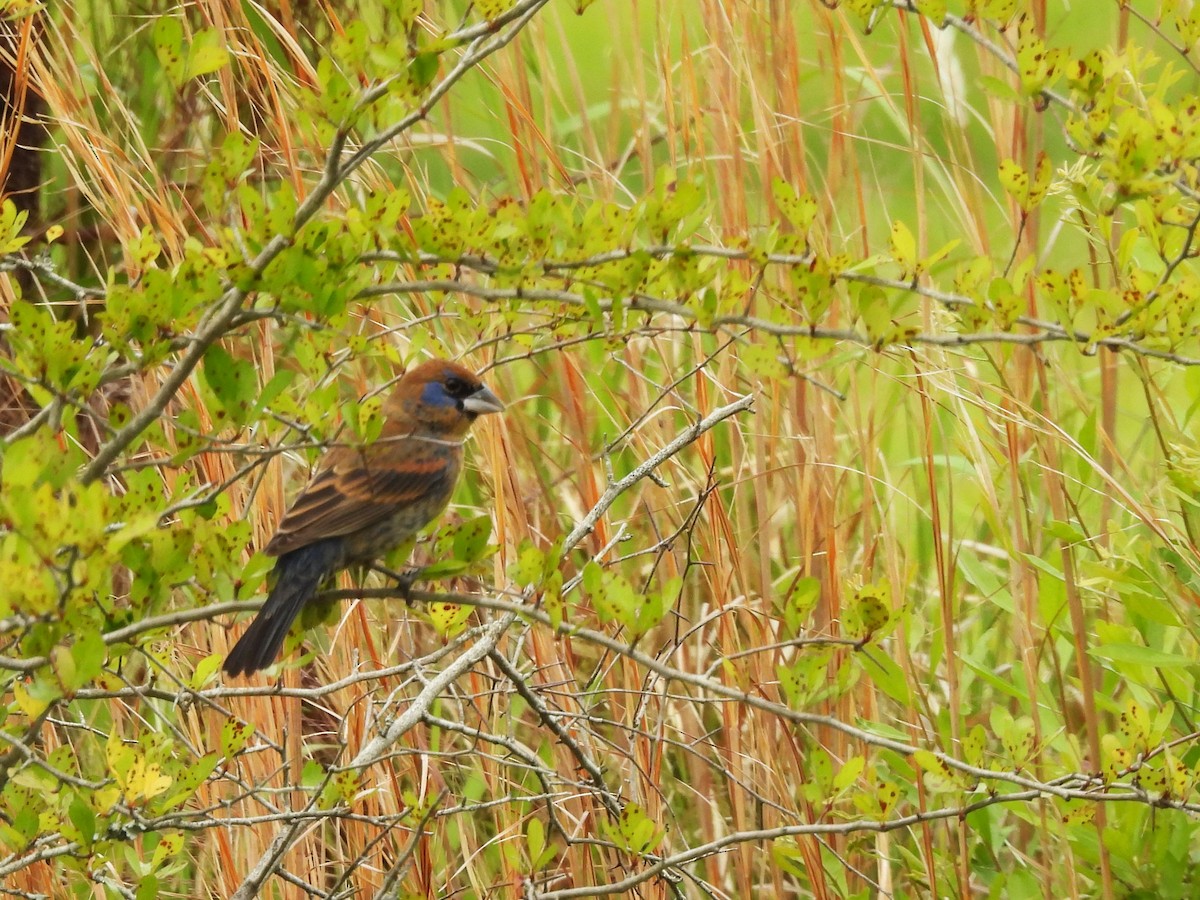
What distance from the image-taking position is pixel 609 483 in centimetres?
237

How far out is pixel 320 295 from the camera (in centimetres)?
152

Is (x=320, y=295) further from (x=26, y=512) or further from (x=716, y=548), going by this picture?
(x=716, y=548)

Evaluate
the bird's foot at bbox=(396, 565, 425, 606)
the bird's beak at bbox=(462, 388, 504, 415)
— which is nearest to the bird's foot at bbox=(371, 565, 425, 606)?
the bird's foot at bbox=(396, 565, 425, 606)

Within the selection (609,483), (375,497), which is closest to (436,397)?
(375,497)

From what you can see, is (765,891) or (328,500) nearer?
(328,500)

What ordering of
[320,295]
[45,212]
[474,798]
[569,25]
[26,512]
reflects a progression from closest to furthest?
[26,512]
[320,295]
[474,798]
[45,212]
[569,25]

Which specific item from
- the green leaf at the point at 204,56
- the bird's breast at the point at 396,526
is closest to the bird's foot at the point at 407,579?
the bird's breast at the point at 396,526

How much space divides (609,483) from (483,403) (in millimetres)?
381

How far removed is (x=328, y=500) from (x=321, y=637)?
2.88ft

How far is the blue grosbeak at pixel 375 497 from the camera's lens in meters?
2.25

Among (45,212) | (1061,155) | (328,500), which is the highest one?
(45,212)

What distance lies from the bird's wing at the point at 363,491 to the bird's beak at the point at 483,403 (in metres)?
0.12

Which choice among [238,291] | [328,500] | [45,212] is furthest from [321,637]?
[238,291]

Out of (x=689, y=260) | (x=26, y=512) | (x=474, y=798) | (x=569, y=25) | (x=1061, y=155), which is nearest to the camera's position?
(x=26, y=512)
